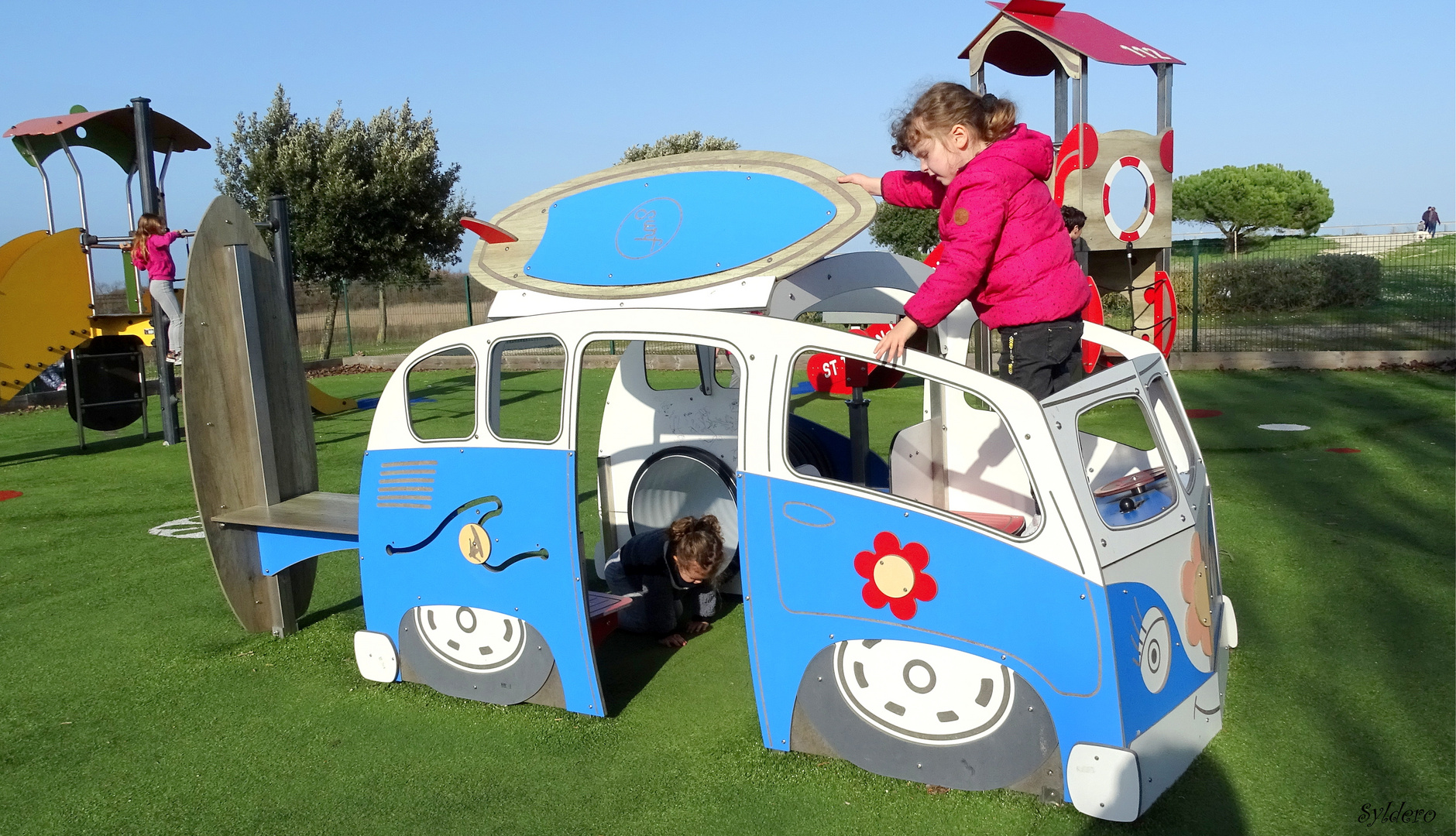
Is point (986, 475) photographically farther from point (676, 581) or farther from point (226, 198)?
point (226, 198)

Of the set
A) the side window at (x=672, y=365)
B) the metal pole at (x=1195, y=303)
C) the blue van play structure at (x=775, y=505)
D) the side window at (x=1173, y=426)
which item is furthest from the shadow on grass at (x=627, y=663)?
the metal pole at (x=1195, y=303)

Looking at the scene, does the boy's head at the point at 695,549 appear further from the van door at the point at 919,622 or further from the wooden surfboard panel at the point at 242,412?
the wooden surfboard panel at the point at 242,412

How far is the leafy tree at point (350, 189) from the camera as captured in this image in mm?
24844

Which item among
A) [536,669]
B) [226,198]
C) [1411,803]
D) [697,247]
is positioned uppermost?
[226,198]

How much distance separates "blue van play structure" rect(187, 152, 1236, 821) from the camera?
9.84 feet

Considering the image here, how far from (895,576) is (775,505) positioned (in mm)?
443

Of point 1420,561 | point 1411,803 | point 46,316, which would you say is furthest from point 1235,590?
point 46,316

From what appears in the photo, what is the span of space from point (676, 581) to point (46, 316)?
9.88m

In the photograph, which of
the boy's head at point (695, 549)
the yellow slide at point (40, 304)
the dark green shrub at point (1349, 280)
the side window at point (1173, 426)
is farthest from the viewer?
the dark green shrub at point (1349, 280)

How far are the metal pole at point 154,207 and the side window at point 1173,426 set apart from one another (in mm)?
10440

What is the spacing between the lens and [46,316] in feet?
37.2

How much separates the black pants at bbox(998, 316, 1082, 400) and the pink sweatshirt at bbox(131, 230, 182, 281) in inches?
381

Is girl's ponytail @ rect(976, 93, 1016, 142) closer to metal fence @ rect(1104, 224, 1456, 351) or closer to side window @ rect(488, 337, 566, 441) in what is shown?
A: side window @ rect(488, 337, 566, 441)

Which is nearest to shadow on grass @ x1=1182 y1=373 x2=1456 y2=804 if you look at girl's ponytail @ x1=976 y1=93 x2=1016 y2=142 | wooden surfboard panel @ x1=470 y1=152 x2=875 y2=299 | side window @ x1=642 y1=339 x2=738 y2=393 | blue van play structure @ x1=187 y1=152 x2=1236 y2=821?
blue van play structure @ x1=187 y1=152 x2=1236 y2=821
